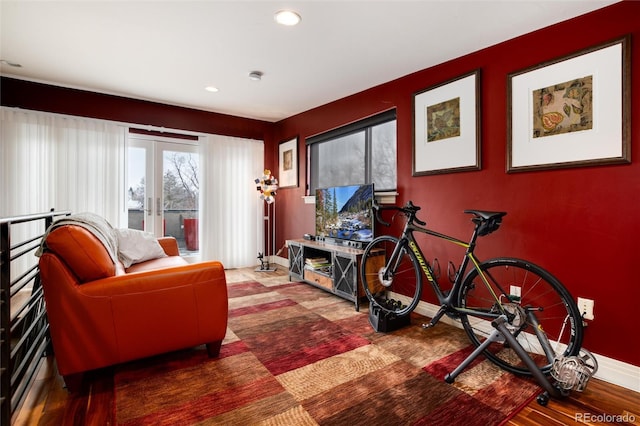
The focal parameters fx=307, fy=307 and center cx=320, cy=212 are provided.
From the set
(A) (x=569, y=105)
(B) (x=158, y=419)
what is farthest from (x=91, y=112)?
(A) (x=569, y=105)

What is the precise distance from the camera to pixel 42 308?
6.93 ft

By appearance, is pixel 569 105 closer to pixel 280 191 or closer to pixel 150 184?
pixel 280 191

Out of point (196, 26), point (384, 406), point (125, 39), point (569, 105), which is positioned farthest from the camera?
point (125, 39)

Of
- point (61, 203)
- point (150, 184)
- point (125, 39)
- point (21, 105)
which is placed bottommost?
point (61, 203)

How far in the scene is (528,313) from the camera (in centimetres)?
188

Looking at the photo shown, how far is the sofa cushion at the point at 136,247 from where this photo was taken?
2.84 meters

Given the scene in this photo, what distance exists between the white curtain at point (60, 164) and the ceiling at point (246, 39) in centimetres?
50

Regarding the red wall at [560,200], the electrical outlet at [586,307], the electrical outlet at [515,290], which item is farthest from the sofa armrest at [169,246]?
the electrical outlet at [586,307]

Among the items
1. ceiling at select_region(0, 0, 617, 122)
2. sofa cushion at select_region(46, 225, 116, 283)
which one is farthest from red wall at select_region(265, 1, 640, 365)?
sofa cushion at select_region(46, 225, 116, 283)

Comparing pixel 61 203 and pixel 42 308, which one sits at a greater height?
pixel 61 203

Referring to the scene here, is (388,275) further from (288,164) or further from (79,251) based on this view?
(288,164)

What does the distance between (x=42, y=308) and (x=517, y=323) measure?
3.15 m

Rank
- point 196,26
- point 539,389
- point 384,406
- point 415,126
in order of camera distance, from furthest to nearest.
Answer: point 415,126
point 196,26
point 539,389
point 384,406

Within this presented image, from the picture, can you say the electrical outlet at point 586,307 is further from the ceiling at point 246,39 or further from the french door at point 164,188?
the french door at point 164,188
